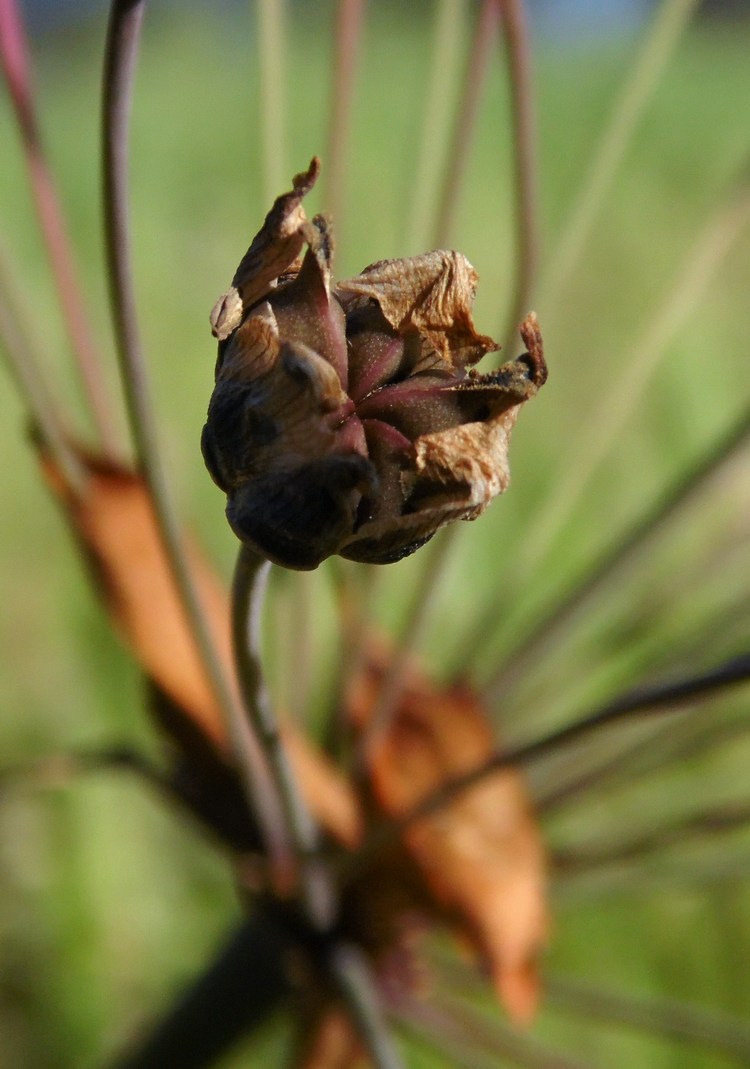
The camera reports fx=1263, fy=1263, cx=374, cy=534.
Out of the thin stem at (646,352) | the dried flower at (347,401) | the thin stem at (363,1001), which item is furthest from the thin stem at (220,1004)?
the dried flower at (347,401)

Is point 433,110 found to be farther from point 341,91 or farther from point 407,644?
point 407,644

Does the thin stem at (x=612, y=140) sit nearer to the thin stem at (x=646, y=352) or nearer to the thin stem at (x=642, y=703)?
the thin stem at (x=646, y=352)

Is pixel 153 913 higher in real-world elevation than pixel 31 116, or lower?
lower

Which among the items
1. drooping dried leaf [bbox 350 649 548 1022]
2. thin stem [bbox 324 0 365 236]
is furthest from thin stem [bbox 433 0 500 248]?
drooping dried leaf [bbox 350 649 548 1022]

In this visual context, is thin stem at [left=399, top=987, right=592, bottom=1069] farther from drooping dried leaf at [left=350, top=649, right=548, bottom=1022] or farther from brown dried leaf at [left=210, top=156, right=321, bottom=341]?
brown dried leaf at [left=210, top=156, right=321, bottom=341]

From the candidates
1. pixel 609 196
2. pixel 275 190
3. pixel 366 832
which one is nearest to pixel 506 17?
pixel 275 190

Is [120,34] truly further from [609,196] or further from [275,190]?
[609,196]
